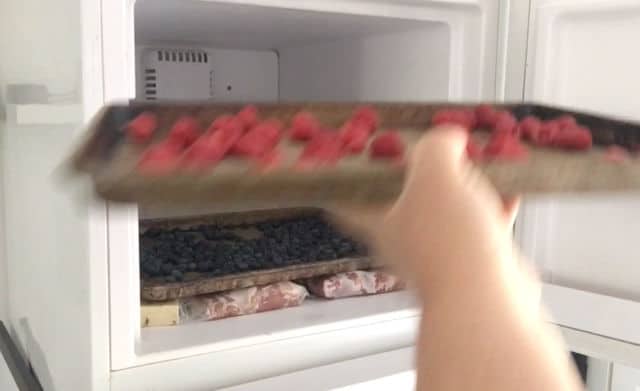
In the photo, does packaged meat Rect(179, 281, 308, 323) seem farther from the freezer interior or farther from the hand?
the hand

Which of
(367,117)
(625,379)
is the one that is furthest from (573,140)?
(625,379)

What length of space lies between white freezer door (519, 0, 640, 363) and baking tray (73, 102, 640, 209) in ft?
0.32

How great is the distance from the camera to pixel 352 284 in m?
0.78

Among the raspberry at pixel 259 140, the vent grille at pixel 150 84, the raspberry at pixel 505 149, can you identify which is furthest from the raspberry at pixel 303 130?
the vent grille at pixel 150 84

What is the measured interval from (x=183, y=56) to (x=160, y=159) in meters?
0.64

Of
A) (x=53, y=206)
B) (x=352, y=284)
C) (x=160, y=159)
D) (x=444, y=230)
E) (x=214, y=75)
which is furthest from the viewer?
(x=214, y=75)

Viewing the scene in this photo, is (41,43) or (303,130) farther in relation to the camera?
(41,43)

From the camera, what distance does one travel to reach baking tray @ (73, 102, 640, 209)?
371 millimetres

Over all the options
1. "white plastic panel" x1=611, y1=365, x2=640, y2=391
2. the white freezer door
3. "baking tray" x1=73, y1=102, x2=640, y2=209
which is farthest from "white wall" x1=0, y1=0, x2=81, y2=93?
"white plastic panel" x1=611, y1=365, x2=640, y2=391

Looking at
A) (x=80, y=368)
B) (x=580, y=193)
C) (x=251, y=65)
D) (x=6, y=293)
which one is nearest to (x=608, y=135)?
(x=580, y=193)

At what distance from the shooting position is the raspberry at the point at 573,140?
1.75 ft

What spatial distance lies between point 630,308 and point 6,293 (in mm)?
752

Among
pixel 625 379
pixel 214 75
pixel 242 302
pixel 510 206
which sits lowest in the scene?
pixel 625 379

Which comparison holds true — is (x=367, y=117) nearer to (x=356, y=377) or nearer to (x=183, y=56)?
(x=356, y=377)
